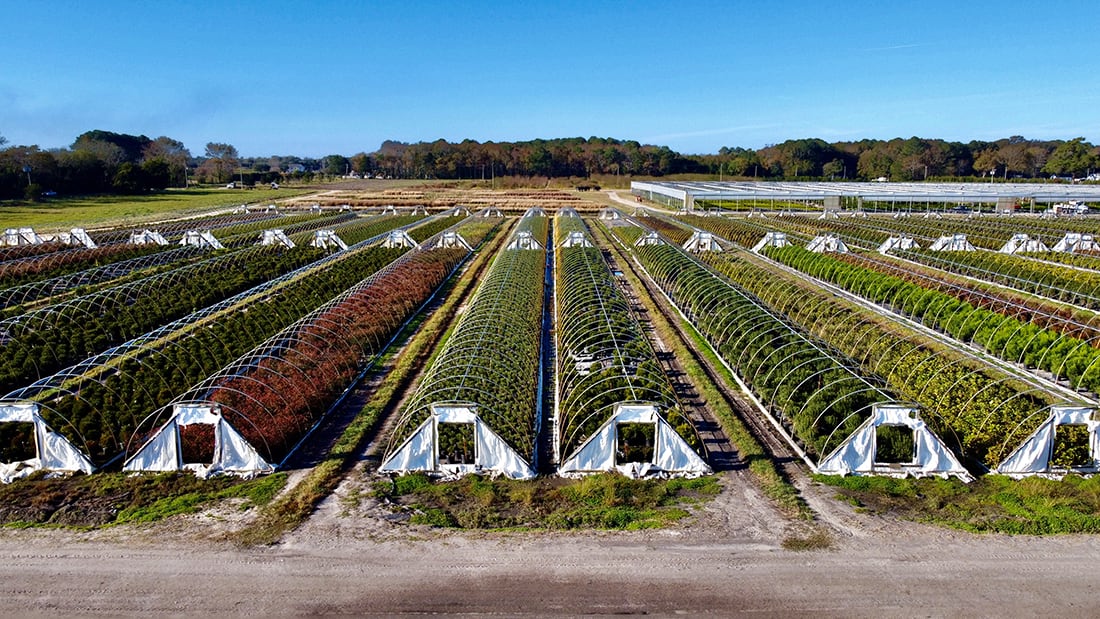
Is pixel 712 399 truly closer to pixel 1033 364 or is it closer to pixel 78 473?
pixel 1033 364

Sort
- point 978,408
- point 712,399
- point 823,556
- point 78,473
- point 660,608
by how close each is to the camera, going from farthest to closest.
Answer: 1. point 712,399
2. point 978,408
3. point 78,473
4. point 823,556
5. point 660,608

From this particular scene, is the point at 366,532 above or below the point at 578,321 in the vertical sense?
below

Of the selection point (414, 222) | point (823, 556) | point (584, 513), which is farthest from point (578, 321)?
point (414, 222)

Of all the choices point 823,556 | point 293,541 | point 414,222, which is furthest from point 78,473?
point 414,222

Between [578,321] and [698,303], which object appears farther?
[698,303]

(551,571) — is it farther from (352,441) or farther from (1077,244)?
(1077,244)

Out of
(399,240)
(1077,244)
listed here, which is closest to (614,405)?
(399,240)

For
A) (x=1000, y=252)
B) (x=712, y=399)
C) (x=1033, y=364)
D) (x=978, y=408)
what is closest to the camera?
(x=978, y=408)

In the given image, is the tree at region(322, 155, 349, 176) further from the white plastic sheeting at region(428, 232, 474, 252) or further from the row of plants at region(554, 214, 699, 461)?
the row of plants at region(554, 214, 699, 461)
